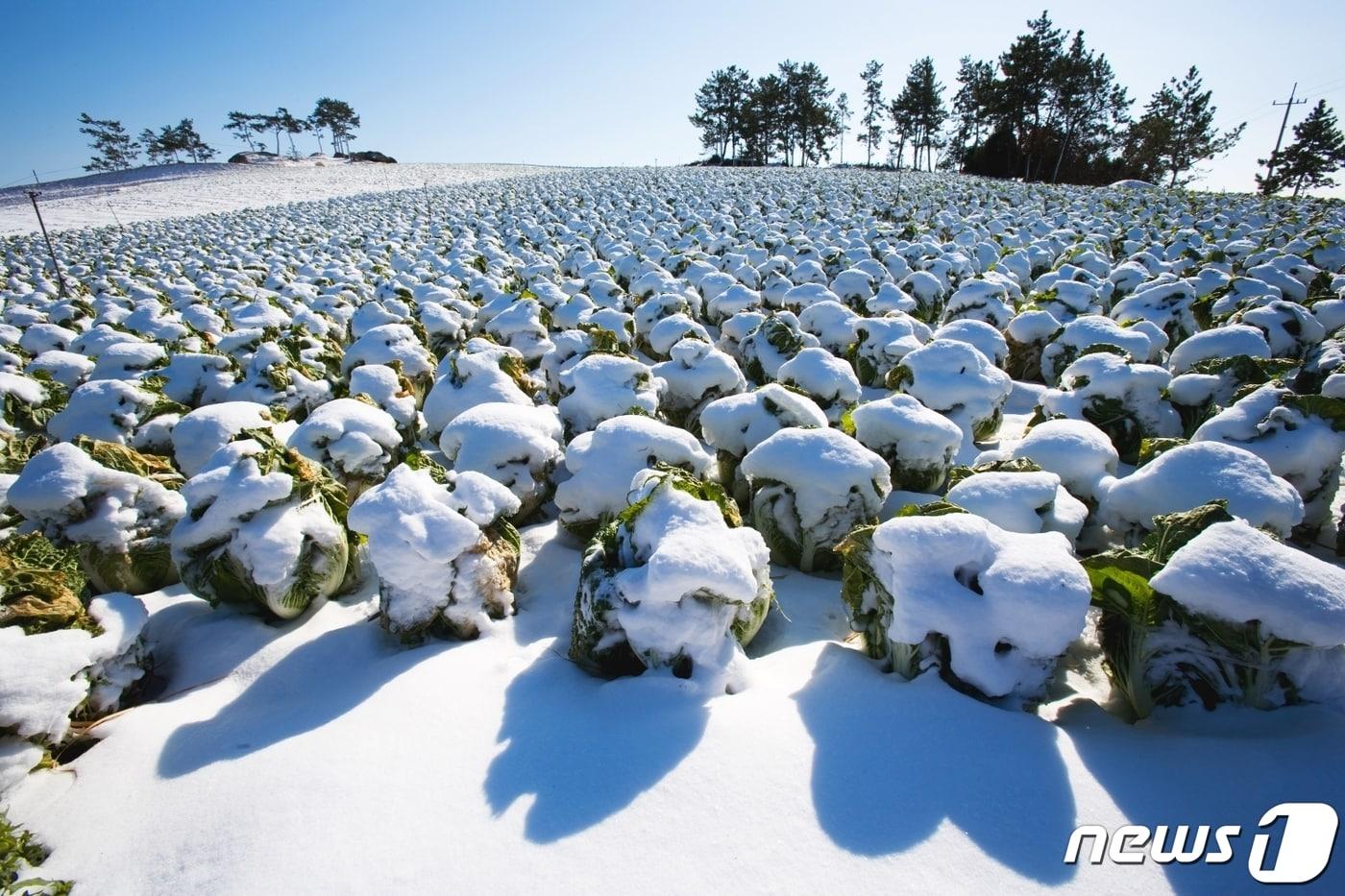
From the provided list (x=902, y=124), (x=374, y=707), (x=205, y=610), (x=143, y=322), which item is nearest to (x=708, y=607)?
(x=374, y=707)

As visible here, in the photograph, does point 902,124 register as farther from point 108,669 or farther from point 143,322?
point 108,669

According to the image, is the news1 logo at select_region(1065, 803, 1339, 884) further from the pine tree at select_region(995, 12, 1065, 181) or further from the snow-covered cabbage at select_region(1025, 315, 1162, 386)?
the pine tree at select_region(995, 12, 1065, 181)

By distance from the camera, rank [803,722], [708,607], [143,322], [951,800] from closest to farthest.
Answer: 1. [951,800]
2. [803,722]
3. [708,607]
4. [143,322]

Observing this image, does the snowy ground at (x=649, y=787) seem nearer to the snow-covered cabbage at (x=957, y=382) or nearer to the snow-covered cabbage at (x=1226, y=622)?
the snow-covered cabbage at (x=1226, y=622)

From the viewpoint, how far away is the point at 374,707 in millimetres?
2441

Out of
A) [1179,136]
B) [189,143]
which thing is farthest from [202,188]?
[1179,136]

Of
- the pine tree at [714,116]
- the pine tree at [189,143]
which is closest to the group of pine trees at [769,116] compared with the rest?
the pine tree at [714,116]

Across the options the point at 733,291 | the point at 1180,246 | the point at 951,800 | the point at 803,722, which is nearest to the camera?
the point at 951,800

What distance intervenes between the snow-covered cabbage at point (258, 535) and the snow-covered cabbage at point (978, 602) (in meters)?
2.64

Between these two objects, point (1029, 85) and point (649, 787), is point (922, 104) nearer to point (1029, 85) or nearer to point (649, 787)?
point (1029, 85)

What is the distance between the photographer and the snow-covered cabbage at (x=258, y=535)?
293 centimetres

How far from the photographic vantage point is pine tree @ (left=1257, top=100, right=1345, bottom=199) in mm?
31500

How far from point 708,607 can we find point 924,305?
741 cm

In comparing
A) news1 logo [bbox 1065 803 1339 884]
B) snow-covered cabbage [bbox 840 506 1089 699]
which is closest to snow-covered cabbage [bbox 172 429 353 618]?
snow-covered cabbage [bbox 840 506 1089 699]
